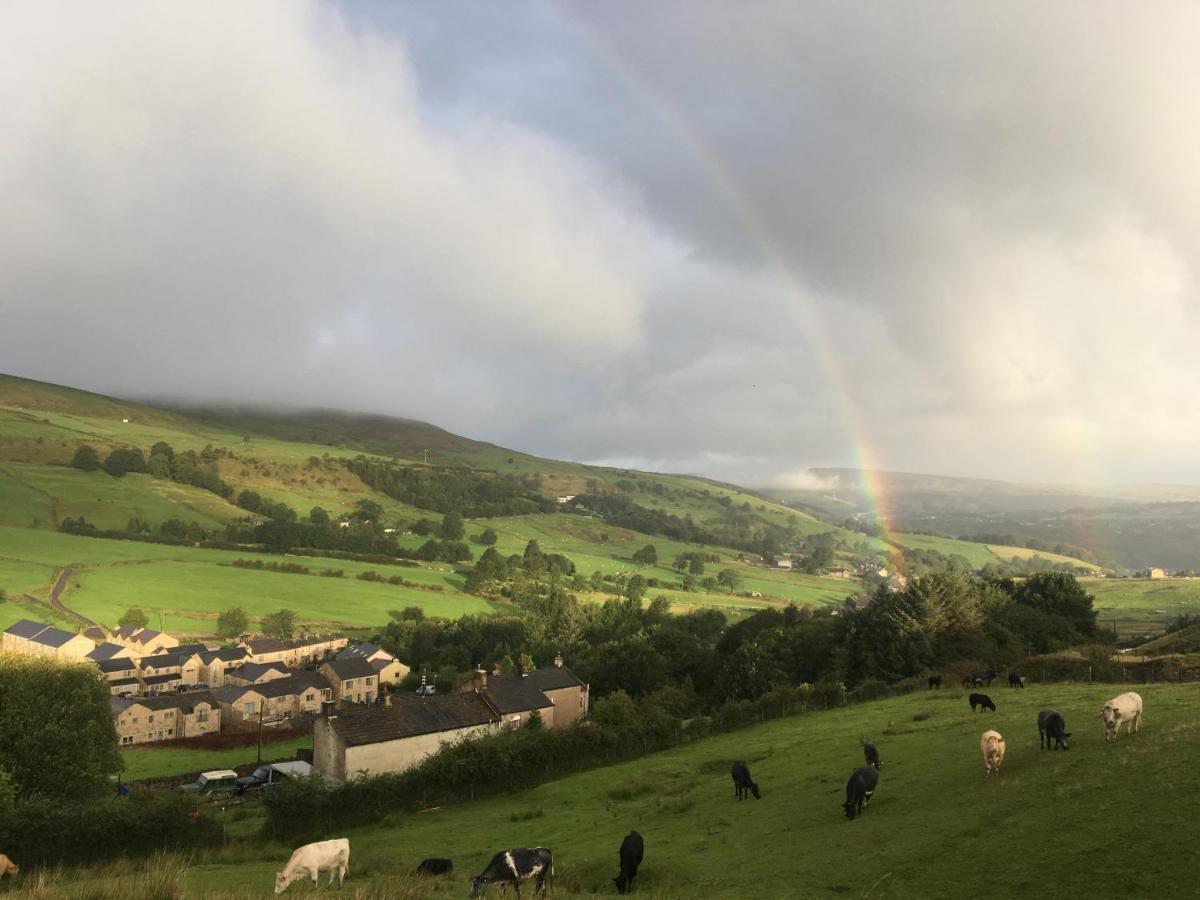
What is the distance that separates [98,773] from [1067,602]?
81.2 m

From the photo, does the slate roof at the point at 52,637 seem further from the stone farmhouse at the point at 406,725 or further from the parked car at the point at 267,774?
the stone farmhouse at the point at 406,725

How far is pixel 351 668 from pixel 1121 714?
94668mm

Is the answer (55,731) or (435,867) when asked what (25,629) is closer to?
(55,731)

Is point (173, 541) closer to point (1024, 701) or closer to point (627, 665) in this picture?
point (627, 665)

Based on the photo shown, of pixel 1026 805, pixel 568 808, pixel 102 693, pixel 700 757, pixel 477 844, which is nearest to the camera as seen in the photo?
pixel 1026 805

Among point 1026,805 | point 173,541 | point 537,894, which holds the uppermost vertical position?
point 1026,805

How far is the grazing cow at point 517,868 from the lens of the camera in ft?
60.7

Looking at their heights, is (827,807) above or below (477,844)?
above

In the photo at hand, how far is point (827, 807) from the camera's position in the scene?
22.3m

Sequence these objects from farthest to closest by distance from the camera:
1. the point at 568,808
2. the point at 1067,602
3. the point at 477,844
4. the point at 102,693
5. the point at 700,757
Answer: the point at 1067,602 → the point at 102,693 → the point at 700,757 → the point at 568,808 → the point at 477,844

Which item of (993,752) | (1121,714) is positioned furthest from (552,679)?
(1121,714)

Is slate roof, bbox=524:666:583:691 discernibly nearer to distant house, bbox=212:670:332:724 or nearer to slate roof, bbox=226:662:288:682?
distant house, bbox=212:670:332:724

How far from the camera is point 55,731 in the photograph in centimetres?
4441

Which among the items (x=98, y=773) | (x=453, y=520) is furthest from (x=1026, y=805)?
(x=453, y=520)
